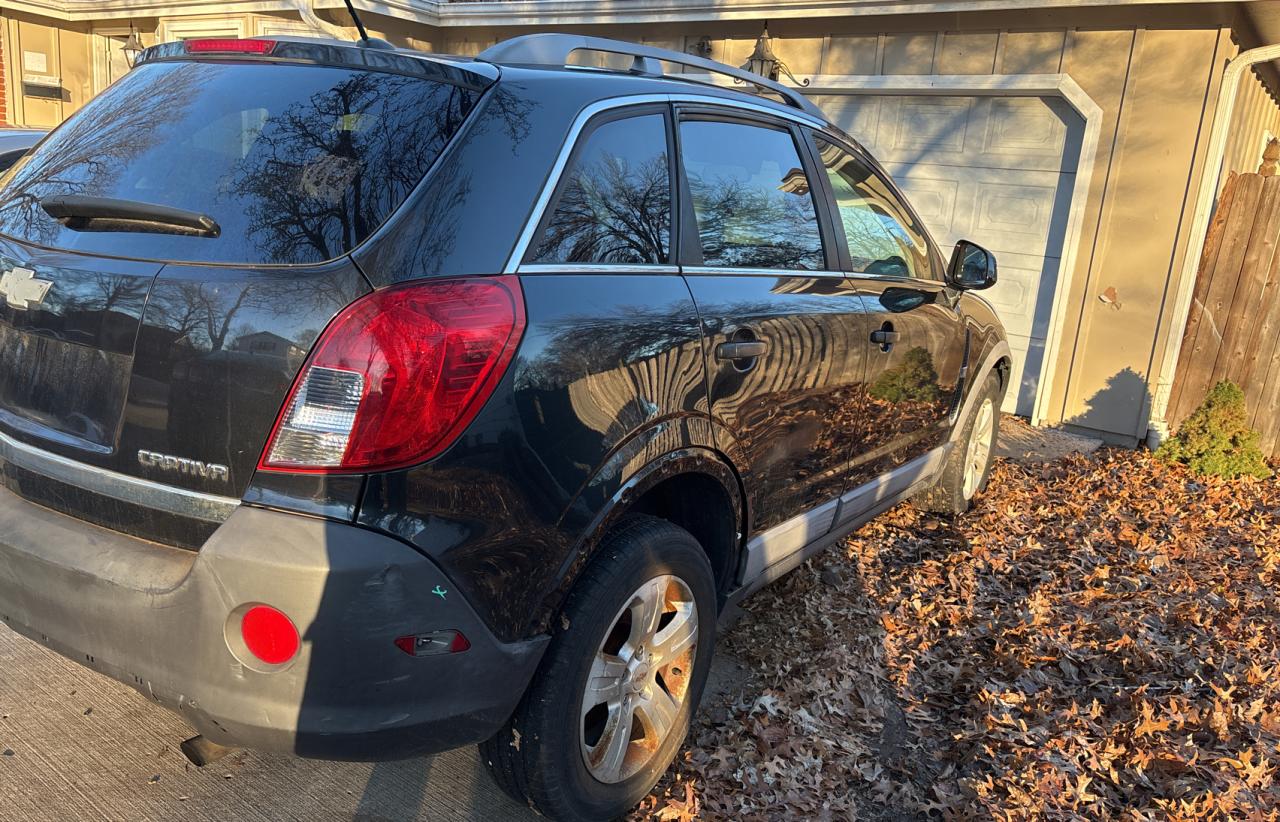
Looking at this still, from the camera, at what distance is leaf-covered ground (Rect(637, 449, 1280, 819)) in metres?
2.79

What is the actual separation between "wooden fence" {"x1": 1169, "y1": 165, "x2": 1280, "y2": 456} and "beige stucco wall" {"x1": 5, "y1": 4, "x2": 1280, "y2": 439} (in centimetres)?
39

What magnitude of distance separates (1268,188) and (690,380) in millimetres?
6590

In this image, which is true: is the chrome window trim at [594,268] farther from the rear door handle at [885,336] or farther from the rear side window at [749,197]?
the rear door handle at [885,336]

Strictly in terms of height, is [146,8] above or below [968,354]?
above

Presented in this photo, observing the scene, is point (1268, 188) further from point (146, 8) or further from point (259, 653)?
point (146, 8)

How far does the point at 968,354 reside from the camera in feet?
15.0

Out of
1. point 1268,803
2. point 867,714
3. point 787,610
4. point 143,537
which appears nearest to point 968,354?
point 787,610

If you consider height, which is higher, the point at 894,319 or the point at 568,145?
the point at 568,145

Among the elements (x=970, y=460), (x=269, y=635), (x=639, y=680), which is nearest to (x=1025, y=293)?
(x=970, y=460)

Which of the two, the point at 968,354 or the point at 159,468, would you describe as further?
the point at 968,354

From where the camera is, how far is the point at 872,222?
391cm

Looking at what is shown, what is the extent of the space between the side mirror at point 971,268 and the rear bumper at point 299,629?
9.91 feet

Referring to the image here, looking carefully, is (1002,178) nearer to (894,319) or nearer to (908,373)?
(908,373)

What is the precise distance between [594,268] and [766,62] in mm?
6610
